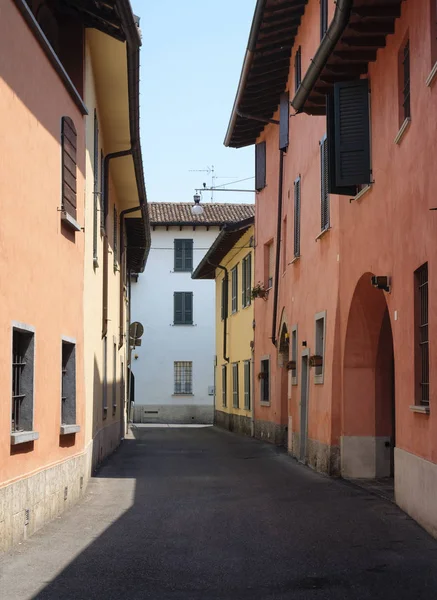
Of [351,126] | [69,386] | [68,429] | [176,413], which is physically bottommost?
[176,413]

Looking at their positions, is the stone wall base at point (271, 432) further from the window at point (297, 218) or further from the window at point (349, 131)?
the window at point (349, 131)

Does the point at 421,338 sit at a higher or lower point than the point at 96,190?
lower

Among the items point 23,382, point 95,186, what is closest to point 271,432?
point 95,186

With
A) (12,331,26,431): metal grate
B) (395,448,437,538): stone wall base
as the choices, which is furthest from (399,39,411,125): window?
(12,331,26,431): metal grate

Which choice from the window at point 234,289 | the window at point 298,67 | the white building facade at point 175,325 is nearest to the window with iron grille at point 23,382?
the window at point 298,67

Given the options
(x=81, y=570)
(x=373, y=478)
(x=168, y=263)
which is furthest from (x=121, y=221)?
(x=168, y=263)

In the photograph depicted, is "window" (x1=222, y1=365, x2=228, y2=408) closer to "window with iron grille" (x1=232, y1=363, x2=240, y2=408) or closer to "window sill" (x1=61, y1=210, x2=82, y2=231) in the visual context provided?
"window with iron grille" (x1=232, y1=363, x2=240, y2=408)

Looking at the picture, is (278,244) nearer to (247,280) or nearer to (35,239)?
(247,280)

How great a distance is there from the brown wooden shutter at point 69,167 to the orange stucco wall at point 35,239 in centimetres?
20

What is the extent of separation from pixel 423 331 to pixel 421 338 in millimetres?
114

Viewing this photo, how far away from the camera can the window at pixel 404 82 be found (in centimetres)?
1271

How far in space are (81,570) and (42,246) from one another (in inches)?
157

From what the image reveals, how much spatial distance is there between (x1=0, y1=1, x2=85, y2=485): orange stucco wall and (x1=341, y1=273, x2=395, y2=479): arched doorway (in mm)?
4876

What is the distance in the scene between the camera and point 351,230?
16.2 m
